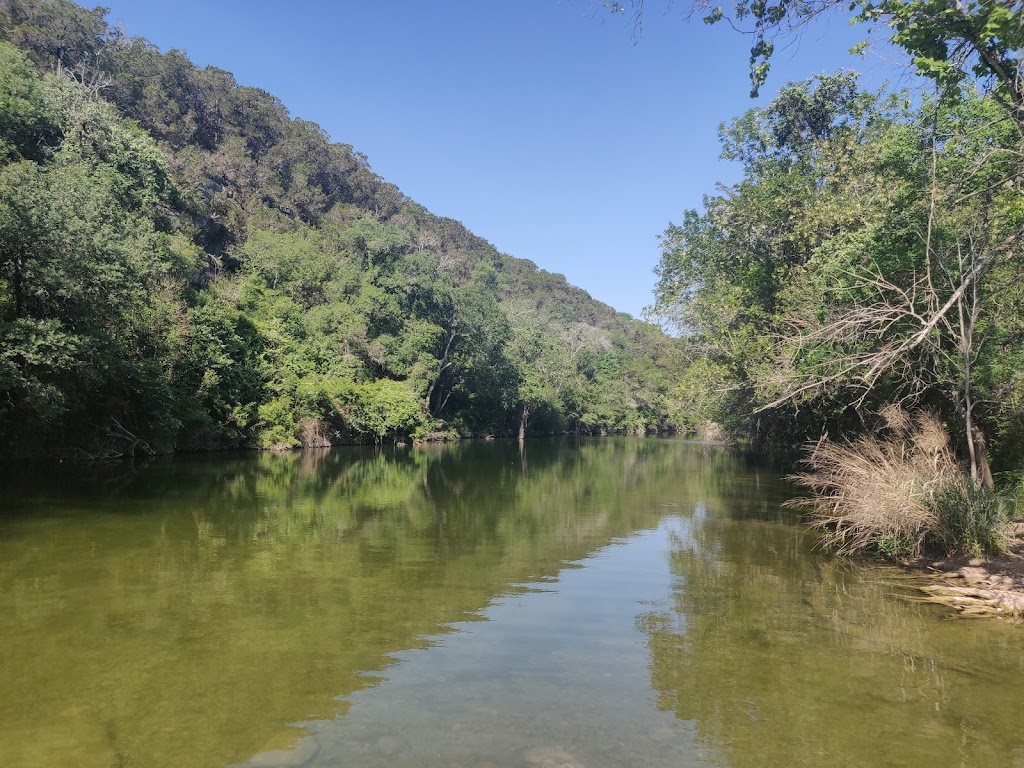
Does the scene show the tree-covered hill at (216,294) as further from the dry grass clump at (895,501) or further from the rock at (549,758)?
the rock at (549,758)

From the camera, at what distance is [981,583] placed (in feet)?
31.4

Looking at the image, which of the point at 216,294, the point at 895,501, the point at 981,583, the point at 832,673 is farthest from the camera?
the point at 216,294

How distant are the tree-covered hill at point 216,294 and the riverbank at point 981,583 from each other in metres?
16.5

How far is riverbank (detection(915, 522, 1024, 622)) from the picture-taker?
28.9 ft

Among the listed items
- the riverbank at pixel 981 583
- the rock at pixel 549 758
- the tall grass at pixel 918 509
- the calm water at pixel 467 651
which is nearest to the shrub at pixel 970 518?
the tall grass at pixel 918 509

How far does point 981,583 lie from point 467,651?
770cm

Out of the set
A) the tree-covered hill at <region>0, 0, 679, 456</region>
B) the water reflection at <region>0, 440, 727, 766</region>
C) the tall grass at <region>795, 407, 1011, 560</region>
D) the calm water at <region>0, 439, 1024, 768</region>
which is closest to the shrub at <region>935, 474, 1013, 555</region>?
the tall grass at <region>795, 407, 1011, 560</region>

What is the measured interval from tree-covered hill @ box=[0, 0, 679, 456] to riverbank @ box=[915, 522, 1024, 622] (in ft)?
54.0

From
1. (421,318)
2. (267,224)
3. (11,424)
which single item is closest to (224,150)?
(267,224)

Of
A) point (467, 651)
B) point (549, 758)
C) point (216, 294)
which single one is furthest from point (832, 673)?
point (216, 294)

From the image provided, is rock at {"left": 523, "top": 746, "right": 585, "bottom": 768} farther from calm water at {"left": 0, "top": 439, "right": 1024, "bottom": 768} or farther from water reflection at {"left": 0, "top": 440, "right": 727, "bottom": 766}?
water reflection at {"left": 0, "top": 440, "right": 727, "bottom": 766}

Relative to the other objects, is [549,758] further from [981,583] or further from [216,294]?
[216,294]

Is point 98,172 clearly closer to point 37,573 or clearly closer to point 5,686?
point 37,573

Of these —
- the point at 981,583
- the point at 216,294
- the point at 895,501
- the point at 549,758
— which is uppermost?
the point at 216,294
